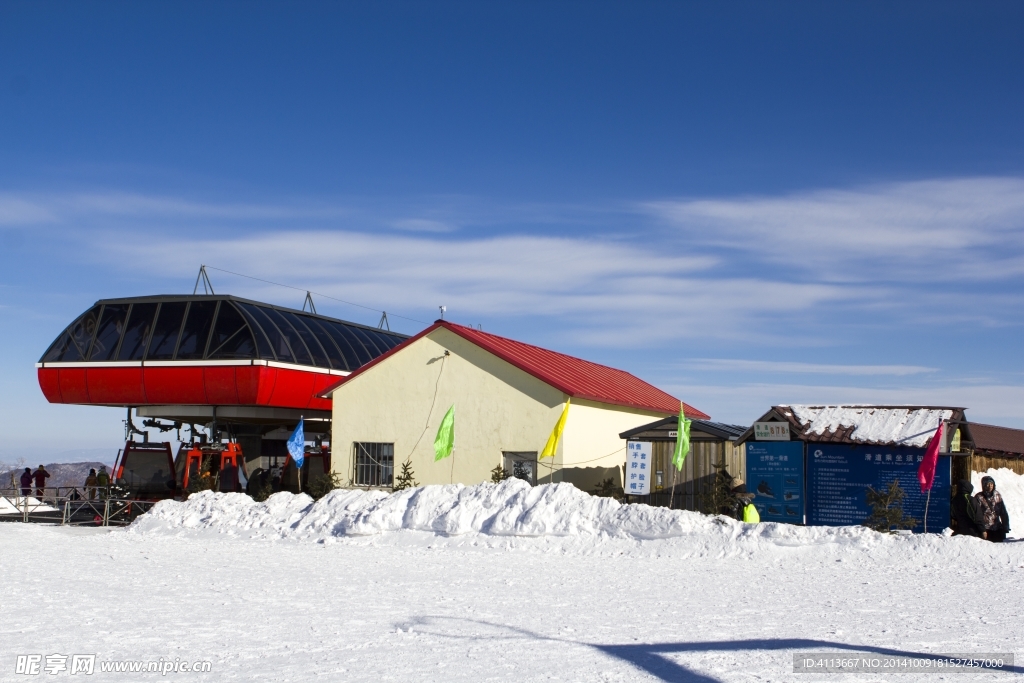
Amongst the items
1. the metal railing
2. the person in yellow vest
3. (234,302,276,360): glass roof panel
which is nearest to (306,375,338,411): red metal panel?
(234,302,276,360): glass roof panel

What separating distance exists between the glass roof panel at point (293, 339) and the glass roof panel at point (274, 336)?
28 cm

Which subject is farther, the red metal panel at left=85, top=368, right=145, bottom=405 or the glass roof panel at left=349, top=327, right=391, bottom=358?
the glass roof panel at left=349, top=327, right=391, bottom=358

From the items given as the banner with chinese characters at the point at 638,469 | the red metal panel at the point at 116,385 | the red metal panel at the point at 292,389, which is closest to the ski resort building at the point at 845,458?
the banner with chinese characters at the point at 638,469

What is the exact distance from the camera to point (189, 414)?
30.5m

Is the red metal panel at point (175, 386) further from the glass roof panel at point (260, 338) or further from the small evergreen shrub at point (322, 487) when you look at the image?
the small evergreen shrub at point (322, 487)

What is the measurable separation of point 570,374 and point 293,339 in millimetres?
9436

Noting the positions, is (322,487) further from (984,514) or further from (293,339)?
(984,514)

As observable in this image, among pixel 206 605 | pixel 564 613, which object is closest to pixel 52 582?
pixel 206 605

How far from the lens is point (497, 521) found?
63.3ft

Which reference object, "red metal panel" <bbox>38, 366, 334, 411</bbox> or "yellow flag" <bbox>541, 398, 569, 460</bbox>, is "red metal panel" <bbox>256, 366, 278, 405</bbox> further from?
"yellow flag" <bbox>541, 398, 569, 460</bbox>

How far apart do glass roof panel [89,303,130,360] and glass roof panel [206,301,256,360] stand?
3.44 m

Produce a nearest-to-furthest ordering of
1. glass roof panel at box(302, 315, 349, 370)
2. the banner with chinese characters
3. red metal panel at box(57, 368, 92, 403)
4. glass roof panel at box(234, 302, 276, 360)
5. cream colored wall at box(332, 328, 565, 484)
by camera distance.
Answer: the banner with chinese characters → cream colored wall at box(332, 328, 565, 484) → glass roof panel at box(234, 302, 276, 360) → red metal panel at box(57, 368, 92, 403) → glass roof panel at box(302, 315, 349, 370)

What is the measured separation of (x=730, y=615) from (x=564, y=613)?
1.96 m

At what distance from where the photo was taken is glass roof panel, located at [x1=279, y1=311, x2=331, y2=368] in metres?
31.8
